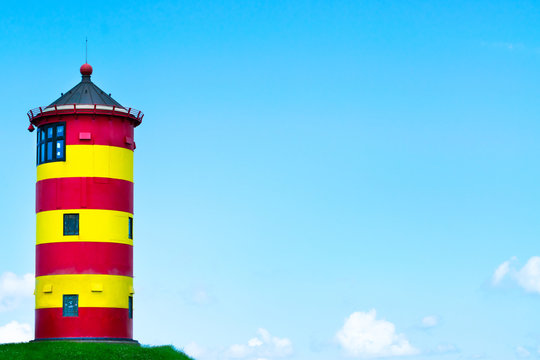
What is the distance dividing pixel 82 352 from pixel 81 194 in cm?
889

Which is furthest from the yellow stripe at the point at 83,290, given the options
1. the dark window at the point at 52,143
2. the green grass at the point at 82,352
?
the dark window at the point at 52,143

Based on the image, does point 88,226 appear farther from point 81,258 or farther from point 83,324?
point 83,324

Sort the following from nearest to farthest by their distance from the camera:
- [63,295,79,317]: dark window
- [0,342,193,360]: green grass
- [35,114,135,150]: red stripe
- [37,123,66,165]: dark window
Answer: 1. [0,342,193,360]: green grass
2. [63,295,79,317]: dark window
3. [35,114,135,150]: red stripe
4. [37,123,66,165]: dark window

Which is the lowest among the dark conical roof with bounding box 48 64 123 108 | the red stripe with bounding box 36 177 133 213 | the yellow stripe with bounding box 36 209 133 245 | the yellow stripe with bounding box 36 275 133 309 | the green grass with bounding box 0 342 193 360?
the green grass with bounding box 0 342 193 360

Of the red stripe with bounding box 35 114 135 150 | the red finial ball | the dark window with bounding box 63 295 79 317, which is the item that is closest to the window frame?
the dark window with bounding box 63 295 79 317

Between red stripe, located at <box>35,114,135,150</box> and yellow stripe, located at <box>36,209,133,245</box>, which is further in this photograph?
red stripe, located at <box>35,114,135,150</box>

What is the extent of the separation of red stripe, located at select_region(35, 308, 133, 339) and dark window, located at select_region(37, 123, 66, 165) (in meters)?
8.02

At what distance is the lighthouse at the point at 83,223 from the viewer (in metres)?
61.4

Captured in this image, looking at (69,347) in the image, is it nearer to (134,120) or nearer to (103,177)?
(103,177)

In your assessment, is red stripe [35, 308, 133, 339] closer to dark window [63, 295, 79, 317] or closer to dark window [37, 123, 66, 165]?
dark window [63, 295, 79, 317]

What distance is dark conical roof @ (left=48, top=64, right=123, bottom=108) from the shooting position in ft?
208

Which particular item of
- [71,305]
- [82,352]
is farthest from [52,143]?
[82,352]

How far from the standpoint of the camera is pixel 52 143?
6297 cm

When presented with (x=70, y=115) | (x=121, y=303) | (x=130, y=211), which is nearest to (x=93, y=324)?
(x=121, y=303)
